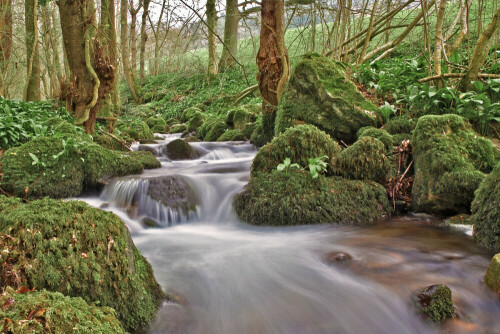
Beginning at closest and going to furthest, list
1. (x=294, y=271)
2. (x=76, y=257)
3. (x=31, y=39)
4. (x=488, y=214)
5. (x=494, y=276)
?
(x=76, y=257)
(x=494, y=276)
(x=294, y=271)
(x=488, y=214)
(x=31, y=39)

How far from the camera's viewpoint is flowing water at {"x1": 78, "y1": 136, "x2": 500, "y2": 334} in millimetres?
2482

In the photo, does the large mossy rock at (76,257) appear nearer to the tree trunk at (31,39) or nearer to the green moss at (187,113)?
the tree trunk at (31,39)

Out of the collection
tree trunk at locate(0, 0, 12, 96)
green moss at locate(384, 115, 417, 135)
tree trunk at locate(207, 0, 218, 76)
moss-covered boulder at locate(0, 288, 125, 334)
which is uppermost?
tree trunk at locate(207, 0, 218, 76)

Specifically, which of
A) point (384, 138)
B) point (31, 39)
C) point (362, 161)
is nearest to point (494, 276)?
point (362, 161)

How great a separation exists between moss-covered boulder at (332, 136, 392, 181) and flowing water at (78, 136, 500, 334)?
2.77 feet

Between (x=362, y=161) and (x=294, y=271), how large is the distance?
2.30m

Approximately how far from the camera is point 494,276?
2643 millimetres

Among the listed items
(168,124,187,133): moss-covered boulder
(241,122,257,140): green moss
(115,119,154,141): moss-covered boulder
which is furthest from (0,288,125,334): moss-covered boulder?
(168,124,187,133): moss-covered boulder

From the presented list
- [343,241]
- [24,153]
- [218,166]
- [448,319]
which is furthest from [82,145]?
[448,319]

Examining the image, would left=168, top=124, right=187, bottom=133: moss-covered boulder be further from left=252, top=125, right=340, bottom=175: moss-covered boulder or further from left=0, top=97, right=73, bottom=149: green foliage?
left=252, top=125, right=340, bottom=175: moss-covered boulder

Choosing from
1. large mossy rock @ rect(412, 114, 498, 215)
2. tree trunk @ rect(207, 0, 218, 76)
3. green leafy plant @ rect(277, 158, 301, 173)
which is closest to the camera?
large mossy rock @ rect(412, 114, 498, 215)

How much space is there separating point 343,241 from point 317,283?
975 millimetres

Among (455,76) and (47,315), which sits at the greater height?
(455,76)

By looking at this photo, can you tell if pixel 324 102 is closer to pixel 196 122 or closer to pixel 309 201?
pixel 309 201
